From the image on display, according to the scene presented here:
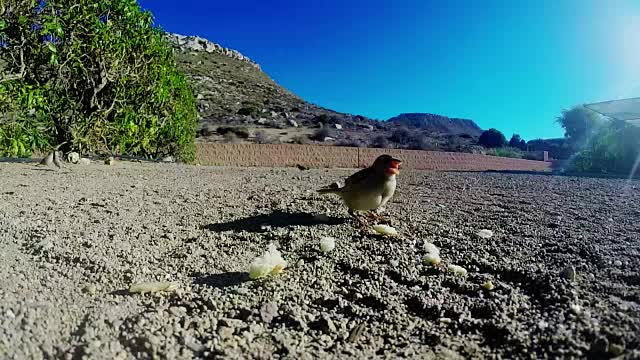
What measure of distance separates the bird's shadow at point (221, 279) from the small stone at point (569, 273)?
60.8 inches

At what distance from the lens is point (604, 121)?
1479 cm

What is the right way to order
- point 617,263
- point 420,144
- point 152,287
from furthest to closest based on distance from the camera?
1. point 420,144
2. point 617,263
3. point 152,287

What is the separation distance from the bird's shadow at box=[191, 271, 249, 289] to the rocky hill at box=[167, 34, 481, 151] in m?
17.4

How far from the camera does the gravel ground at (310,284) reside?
1.73 meters

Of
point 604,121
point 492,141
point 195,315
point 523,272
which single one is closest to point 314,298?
point 195,315

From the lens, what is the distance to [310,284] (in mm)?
2264

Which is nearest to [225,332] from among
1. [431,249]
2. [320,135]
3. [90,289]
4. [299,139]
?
[90,289]

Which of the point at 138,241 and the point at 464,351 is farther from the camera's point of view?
the point at 138,241

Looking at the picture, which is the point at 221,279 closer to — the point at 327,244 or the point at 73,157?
the point at 327,244

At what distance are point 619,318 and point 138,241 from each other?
2.54m

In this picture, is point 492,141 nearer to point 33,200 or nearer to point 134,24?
point 134,24

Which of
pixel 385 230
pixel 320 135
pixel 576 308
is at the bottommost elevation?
pixel 576 308

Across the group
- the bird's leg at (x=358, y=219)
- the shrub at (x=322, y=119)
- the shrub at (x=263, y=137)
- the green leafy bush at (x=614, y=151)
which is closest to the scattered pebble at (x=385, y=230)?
the bird's leg at (x=358, y=219)

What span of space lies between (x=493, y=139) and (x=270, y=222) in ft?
136
